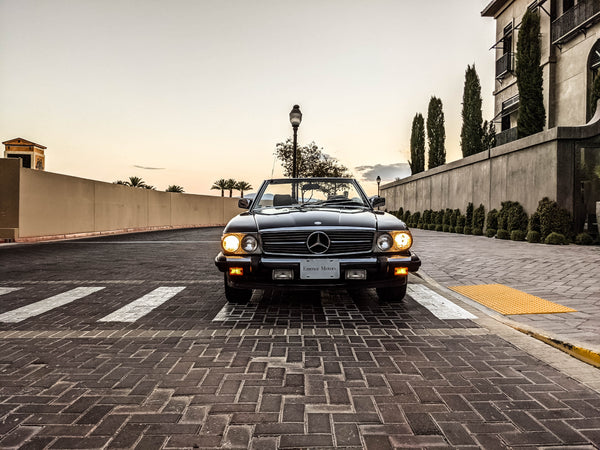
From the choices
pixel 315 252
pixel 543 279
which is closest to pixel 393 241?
pixel 315 252

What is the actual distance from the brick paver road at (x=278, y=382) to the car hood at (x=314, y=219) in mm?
1002

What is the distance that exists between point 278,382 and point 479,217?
1718cm

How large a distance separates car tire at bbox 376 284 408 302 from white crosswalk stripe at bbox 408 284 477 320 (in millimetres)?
293

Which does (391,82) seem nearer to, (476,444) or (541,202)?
(541,202)

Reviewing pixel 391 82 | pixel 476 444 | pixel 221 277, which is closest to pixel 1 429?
pixel 476 444

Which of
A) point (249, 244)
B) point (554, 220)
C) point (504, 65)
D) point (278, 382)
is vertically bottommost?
point (278, 382)

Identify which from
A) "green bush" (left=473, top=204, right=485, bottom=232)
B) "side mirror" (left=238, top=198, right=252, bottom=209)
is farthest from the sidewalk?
"green bush" (left=473, top=204, right=485, bottom=232)

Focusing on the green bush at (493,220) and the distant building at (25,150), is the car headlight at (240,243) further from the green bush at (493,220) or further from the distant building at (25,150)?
the distant building at (25,150)

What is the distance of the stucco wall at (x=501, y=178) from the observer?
1355cm

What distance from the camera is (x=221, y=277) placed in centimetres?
721

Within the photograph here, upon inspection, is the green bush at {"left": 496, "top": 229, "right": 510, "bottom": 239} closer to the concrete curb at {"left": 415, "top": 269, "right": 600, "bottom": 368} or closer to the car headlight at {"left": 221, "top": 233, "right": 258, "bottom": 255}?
the concrete curb at {"left": 415, "top": 269, "right": 600, "bottom": 368}

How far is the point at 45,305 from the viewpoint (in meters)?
5.04

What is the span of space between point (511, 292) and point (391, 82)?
61.9ft

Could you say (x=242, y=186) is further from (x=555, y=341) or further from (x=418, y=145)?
(x=555, y=341)
